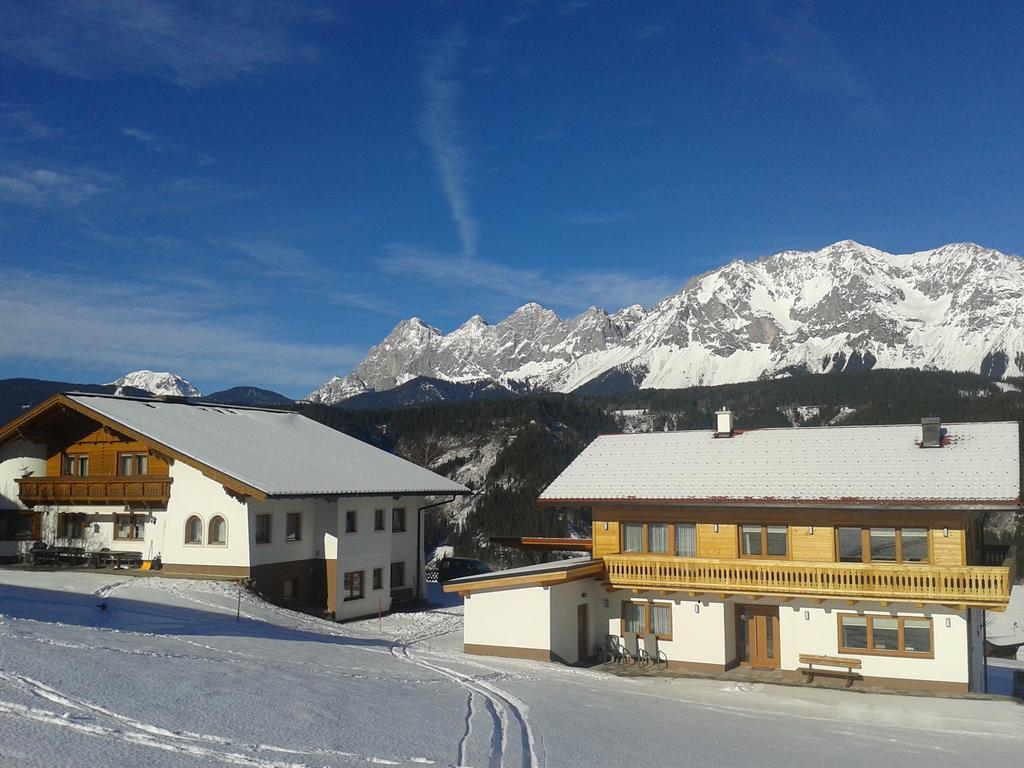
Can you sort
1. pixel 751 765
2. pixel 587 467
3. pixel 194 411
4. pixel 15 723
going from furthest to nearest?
1. pixel 194 411
2. pixel 587 467
3. pixel 751 765
4. pixel 15 723

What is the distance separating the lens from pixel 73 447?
118 feet

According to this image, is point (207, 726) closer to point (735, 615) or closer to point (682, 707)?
point (682, 707)

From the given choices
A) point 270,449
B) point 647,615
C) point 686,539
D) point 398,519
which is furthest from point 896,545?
point 270,449

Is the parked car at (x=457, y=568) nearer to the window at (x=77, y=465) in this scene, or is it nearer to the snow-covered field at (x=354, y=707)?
the snow-covered field at (x=354, y=707)

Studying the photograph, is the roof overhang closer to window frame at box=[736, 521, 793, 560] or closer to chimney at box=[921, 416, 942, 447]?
window frame at box=[736, 521, 793, 560]

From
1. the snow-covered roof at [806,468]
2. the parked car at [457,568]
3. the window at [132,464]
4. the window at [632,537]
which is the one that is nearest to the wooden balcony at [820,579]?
the window at [632,537]

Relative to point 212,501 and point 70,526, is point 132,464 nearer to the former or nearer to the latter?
point 70,526

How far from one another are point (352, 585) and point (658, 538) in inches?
480

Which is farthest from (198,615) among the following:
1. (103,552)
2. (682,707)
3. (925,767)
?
(925,767)

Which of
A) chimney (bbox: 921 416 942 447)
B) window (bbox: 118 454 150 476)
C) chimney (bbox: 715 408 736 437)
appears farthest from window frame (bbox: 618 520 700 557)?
window (bbox: 118 454 150 476)

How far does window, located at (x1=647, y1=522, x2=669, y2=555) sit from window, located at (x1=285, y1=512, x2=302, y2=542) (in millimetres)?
12651

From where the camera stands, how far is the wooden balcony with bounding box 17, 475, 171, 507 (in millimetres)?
32312

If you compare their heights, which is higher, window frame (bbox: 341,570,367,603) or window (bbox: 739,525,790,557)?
window (bbox: 739,525,790,557)

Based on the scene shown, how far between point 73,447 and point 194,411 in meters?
4.88
